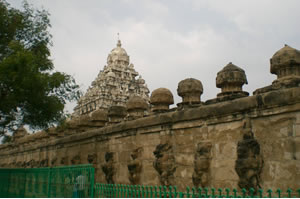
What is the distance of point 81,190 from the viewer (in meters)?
6.17

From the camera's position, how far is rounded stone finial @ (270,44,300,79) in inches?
183

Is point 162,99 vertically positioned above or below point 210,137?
above

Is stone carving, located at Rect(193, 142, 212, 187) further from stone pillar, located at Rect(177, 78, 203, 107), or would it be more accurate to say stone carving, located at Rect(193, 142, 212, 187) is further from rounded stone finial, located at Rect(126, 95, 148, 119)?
rounded stone finial, located at Rect(126, 95, 148, 119)

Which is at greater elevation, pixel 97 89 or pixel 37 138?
pixel 97 89

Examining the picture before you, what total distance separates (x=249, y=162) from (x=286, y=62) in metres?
1.66

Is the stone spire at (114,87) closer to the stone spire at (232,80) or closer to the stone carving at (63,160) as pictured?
the stone carving at (63,160)

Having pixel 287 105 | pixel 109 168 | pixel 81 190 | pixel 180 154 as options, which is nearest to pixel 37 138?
pixel 109 168

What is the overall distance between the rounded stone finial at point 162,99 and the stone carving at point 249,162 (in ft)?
8.01

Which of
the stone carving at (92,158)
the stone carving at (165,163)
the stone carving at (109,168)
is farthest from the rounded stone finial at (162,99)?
the stone carving at (92,158)

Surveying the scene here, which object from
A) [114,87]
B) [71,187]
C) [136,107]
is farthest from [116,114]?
[114,87]

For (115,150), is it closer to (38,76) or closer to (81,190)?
(81,190)

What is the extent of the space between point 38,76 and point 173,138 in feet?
12.3

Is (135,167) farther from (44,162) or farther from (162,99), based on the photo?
(44,162)

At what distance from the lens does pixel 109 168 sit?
839cm
